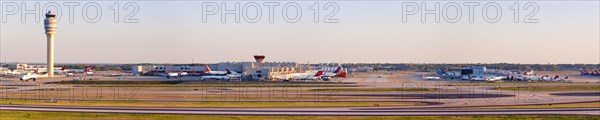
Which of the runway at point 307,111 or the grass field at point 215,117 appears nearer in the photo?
the grass field at point 215,117

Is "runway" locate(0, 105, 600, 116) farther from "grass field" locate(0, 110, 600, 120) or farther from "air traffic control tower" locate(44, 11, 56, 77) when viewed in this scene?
"air traffic control tower" locate(44, 11, 56, 77)

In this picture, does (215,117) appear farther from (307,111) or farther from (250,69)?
(250,69)

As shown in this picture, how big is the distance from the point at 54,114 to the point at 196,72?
110285mm

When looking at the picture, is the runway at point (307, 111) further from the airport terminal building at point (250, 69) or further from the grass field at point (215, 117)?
the airport terminal building at point (250, 69)

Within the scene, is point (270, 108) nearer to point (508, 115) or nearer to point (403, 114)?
point (403, 114)

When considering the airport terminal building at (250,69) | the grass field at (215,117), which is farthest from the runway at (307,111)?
the airport terminal building at (250,69)

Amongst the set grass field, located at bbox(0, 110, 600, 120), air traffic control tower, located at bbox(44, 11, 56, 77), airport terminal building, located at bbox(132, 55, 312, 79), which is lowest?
grass field, located at bbox(0, 110, 600, 120)

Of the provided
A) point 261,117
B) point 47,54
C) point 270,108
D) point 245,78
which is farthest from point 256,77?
point 261,117

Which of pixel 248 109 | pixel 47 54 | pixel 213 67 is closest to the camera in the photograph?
pixel 248 109

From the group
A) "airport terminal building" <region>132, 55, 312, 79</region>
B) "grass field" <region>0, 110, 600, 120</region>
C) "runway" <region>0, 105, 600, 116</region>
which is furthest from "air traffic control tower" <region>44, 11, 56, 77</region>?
"grass field" <region>0, 110, 600, 120</region>

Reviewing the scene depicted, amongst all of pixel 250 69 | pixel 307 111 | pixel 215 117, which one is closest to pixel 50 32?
pixel 250 69

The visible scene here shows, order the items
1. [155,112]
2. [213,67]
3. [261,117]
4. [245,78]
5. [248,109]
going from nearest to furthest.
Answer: [261,117]
[155,112]
[248,109]
[245,78]
[213,67]

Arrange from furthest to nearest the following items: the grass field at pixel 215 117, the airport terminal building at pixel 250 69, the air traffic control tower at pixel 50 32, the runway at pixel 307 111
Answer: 1. the air traffic control tower at pixel 50 32
2. the airport terminal building at pixel 250 69
3. the runway at pixel 307 111
4. the grass field at pixel 215 117

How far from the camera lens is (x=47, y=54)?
153m
